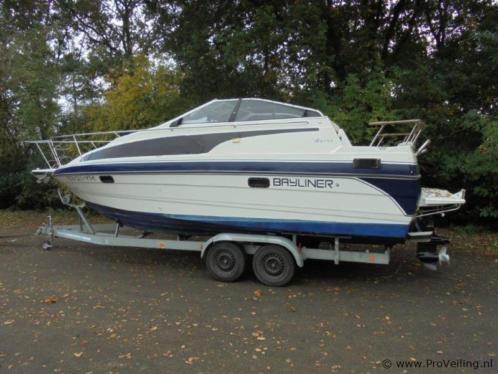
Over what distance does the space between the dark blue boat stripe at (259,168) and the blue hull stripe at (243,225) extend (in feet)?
2.11

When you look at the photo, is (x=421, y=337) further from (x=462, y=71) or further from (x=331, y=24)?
(x=331, y=24)

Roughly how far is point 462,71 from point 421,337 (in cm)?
758

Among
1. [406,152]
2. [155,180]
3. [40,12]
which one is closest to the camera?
[406,152]

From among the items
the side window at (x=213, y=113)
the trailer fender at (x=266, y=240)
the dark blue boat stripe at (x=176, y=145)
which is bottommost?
the trailer fender at (x=266, y=240)

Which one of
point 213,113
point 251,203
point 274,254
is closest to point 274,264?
point 274,254

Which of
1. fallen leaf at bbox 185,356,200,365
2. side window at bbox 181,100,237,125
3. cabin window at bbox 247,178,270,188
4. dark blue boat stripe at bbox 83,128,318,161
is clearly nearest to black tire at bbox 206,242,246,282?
cabin window at bbox 247,178,270,188

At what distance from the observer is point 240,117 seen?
6.13m

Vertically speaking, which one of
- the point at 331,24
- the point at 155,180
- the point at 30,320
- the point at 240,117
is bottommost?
the point at 30,320

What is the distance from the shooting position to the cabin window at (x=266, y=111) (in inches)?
235

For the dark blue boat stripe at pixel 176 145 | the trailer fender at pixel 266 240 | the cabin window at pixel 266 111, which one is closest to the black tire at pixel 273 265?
the trailer fender at pixel 266 240

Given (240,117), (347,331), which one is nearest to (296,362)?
(347,331)

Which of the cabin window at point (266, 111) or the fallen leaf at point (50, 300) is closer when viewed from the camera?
the fallen leaf at point (50, 300)

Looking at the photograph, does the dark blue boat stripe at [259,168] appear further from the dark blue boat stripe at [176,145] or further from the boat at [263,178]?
the dark blue boat stripe at [176,145]

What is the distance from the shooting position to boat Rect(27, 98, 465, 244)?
17.9 ft
